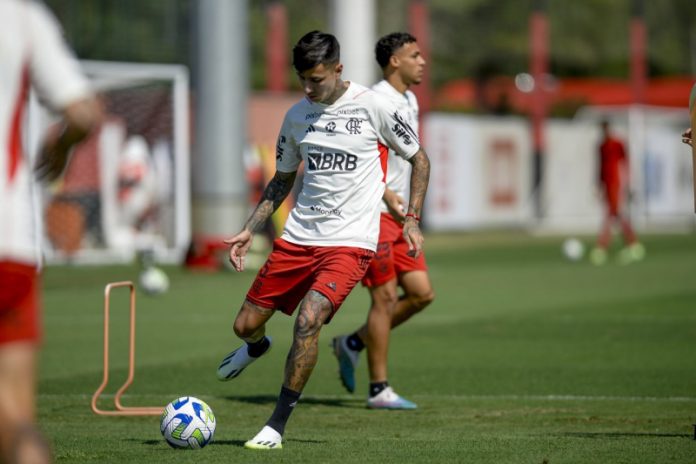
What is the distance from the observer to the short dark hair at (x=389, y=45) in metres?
10.0

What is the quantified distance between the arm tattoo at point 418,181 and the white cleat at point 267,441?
1.57 m

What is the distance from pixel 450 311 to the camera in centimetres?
1689

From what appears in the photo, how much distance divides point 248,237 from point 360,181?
755mm

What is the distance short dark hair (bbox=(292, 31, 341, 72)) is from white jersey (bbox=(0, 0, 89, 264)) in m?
3.40

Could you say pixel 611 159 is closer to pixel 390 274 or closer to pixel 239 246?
pixel 390 274

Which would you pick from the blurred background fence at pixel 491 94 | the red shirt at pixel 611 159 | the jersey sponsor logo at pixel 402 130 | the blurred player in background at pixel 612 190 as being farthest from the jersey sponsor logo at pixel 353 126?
the red shirt at pixel 611 159

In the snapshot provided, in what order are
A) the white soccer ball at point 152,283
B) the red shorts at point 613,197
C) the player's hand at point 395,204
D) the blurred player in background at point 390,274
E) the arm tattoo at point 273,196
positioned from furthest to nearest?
the red shorts at point 613,197
the white soccer ball at point 152,283
the blurred player in background at point 390,274
the player's hand at point 395,204
the arm tattoo at point 273,196

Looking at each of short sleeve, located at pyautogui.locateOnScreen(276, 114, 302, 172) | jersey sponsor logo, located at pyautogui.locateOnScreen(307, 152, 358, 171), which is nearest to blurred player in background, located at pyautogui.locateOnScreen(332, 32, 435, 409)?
short sleeve, located at pyautogui.locateOnScreen(276, 114, 302, 172)

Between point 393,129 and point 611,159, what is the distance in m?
19.2

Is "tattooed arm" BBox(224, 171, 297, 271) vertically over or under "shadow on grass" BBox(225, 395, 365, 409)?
over

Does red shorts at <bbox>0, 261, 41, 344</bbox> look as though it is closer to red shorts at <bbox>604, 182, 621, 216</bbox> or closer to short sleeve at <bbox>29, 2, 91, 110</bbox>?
short sleeve at <bbox>29, 2, 91, 110</bbox>

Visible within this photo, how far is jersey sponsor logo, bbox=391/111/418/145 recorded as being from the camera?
324 inches

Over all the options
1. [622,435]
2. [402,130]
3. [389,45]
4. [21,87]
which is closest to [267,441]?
[402,130]

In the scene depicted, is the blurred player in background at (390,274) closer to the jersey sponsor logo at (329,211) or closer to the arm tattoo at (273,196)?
the arm tattoo at (273,196)
